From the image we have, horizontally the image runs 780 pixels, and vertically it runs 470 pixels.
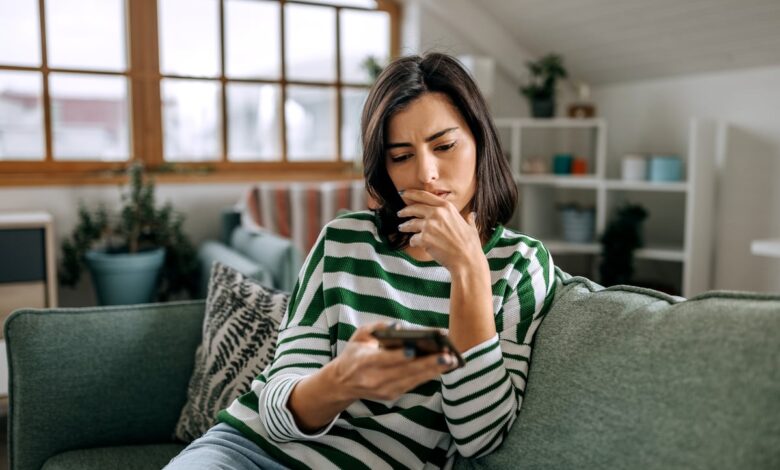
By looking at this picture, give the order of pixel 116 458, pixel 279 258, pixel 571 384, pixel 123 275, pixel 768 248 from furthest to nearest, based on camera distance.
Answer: pixel 123 275
pixel 279 258
pixel 768 248
pixel 116 458
pixel 571 384

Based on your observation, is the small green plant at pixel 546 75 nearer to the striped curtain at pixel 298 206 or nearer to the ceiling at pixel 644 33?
the ceiling at pixel 644 33

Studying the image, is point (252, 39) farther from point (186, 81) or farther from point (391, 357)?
point (391, 357)

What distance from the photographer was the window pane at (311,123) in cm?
388

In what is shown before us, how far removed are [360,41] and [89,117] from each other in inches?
59.0

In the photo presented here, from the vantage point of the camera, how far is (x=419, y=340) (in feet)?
2.72

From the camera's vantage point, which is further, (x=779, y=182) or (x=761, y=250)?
(x=779, y=182)

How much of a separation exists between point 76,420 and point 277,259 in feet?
3.54

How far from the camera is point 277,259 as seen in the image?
2.48m

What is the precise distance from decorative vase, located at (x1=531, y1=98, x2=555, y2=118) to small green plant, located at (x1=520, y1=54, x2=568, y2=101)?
0.04 ft

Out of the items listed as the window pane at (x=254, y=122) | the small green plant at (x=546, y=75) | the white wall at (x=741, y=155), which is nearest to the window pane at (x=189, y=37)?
the window pane at (x=254, y=122)

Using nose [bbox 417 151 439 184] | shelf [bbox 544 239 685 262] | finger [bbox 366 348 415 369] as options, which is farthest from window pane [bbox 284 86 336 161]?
finger [bbox 366 348 415 369]

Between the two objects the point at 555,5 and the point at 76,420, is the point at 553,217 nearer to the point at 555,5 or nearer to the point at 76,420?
the point at 555,5

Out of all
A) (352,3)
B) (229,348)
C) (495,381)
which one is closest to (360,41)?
(352,3)

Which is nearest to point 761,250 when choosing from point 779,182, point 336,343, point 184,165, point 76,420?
point 779,182
